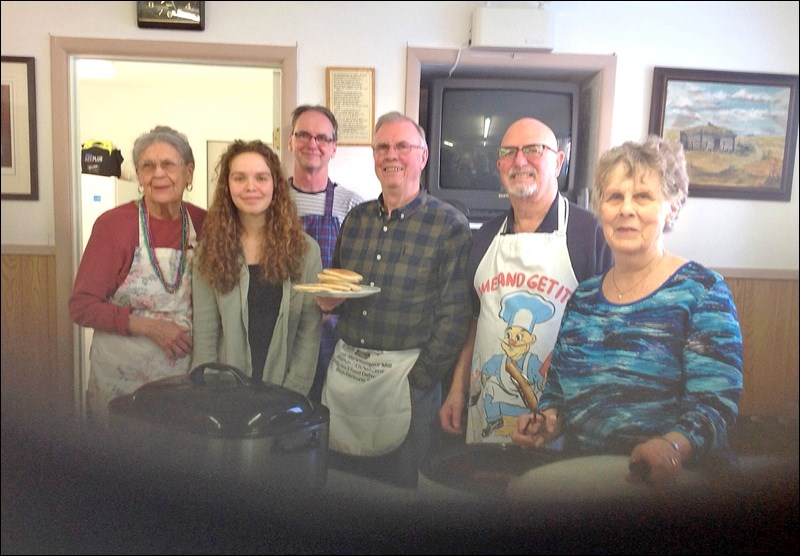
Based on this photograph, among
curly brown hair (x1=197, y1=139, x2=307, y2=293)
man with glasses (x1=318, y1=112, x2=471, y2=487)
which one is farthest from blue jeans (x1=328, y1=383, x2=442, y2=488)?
curly brown hair (x1=197, y1=139, x2=307, y2=293)

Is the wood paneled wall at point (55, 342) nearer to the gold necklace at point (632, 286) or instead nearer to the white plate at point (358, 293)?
the gold necklace at point (632, 286)

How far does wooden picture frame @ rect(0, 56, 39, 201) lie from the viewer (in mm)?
861

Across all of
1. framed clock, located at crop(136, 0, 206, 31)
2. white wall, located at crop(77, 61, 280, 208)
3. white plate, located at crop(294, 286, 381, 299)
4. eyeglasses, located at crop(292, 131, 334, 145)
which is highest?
framed clock, located at crop(136, 0, 206, 31)

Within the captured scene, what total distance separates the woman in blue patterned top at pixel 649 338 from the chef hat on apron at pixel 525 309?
1.4 inches

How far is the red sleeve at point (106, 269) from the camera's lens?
0.87 metres

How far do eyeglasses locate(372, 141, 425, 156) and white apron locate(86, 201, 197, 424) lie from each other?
0.34 metres

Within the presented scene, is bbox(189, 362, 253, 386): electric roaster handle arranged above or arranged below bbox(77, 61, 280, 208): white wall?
below

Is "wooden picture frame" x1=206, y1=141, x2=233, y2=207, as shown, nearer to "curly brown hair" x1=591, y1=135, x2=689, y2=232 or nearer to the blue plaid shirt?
the blue plaid shirt

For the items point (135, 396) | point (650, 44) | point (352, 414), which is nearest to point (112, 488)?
point (135, 396)

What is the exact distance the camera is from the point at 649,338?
31.4 inches

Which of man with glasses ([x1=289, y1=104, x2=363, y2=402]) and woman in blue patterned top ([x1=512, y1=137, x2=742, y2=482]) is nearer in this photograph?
woman in blue patterned top ([x1=512, y1=137, x2=742, y2=482])

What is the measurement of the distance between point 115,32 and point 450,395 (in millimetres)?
824

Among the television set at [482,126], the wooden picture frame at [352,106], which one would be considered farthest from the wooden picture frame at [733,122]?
the wooden picture frame at [352,106]

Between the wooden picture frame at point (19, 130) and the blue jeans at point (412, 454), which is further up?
the wooden picture frame at point (19, 130)
